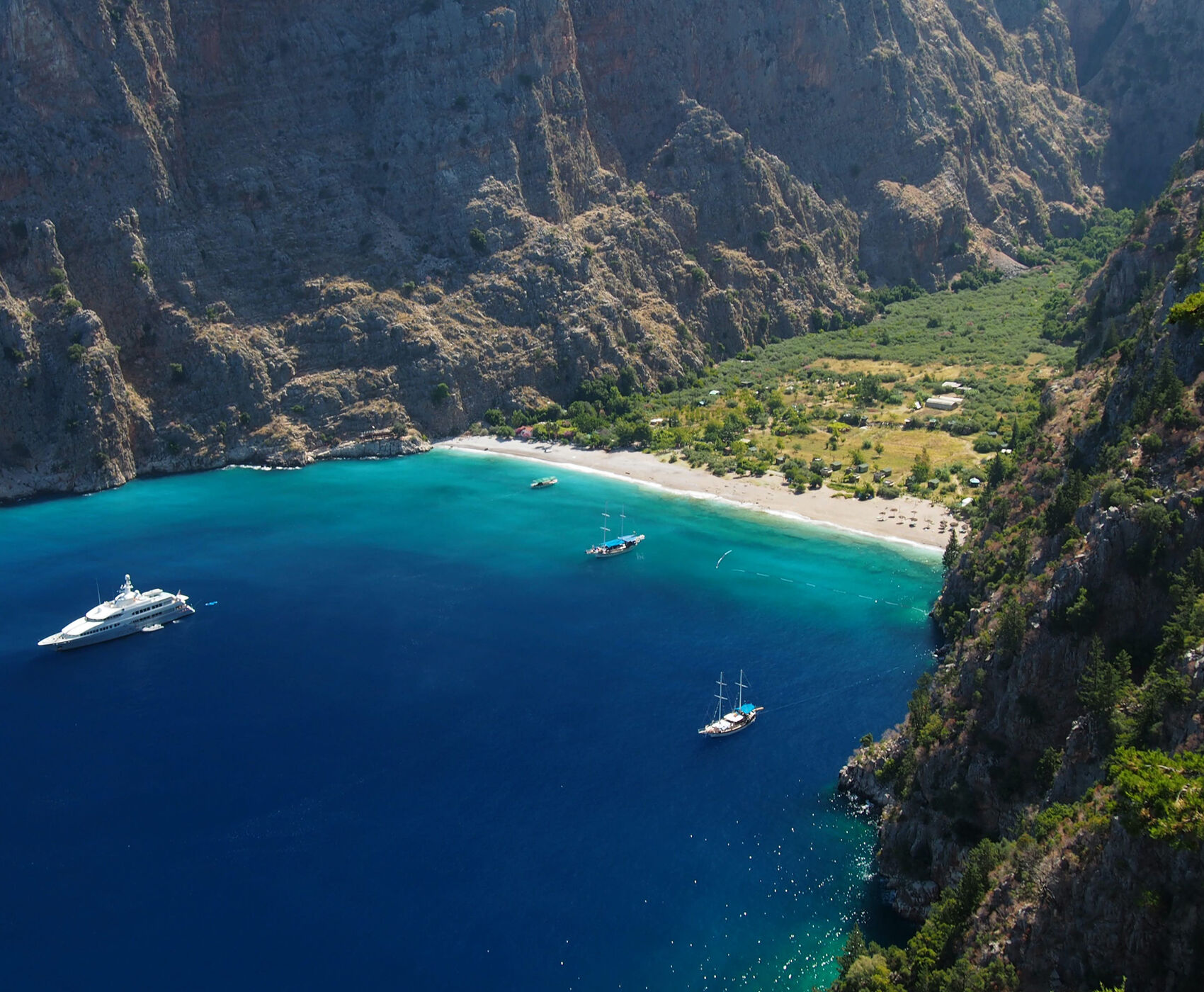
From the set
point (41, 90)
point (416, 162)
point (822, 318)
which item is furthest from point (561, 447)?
point (41, 90)

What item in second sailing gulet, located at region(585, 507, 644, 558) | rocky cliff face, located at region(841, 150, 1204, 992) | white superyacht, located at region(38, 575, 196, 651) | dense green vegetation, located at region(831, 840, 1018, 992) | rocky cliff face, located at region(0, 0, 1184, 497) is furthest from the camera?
rocky cliff face, located at region(0, 0, 1184, 497)

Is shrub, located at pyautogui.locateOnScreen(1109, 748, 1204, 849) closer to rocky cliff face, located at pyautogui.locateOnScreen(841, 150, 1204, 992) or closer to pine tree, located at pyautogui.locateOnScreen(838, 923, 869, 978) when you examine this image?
rocky cliff face, located at pyautogui.locateOnScreen(841, 150, 1204, 992)

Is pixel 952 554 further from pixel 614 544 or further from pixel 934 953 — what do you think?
pixel 934 953

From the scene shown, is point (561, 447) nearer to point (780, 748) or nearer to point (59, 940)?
point (780, 748)

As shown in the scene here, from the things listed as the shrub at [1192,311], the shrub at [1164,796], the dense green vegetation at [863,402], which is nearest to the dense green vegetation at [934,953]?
the shrub at [1164,796]

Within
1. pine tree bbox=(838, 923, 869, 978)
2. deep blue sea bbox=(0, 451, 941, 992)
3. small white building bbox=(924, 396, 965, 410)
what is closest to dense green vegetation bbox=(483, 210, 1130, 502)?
small white building bbox=(924, 396, 965, 410)

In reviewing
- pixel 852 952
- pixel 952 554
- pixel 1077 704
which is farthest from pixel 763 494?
pixel 852 952
